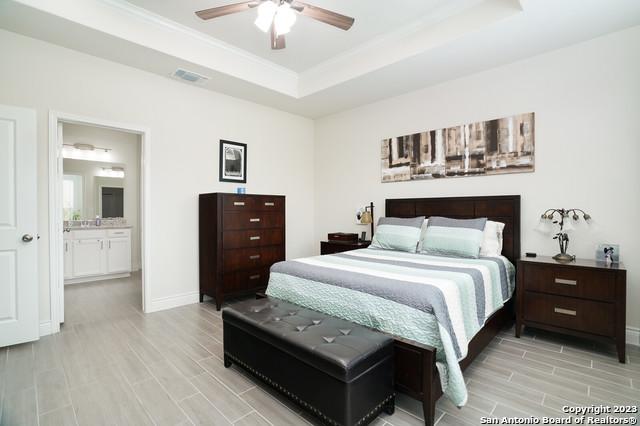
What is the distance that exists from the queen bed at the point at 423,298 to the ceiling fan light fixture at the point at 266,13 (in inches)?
73.9

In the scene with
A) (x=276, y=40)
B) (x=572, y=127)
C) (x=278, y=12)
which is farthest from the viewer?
(x=572, y=127)

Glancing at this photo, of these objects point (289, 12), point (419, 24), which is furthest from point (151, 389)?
point (419, 24)

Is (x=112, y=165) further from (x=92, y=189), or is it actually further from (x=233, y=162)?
(x=233, y=162)

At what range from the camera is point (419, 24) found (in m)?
3.21

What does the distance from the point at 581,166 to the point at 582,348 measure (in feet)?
5.37

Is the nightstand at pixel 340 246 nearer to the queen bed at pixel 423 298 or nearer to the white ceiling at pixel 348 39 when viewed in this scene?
the queen bed at pixel 423 298

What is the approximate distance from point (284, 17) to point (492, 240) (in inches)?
110

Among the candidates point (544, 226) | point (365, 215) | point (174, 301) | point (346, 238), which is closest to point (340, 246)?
point (346, 238)

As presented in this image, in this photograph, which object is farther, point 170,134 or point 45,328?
point 170,134

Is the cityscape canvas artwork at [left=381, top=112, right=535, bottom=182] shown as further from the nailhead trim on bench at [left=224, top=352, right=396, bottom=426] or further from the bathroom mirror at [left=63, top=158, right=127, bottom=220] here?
the bathroom mirror at [left=63, top=158, right=127, bottom=220]

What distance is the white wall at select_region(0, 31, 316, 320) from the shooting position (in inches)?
121

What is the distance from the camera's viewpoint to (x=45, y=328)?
120 inches

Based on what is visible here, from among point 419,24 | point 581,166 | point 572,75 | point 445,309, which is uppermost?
point 419,24

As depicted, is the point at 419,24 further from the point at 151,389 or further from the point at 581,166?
the point at 151,389
